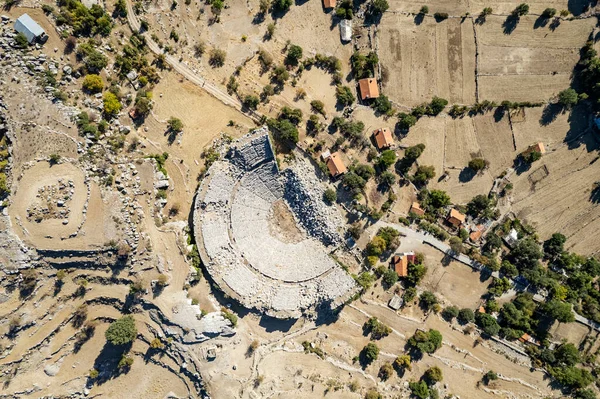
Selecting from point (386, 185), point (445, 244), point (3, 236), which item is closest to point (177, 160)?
point (3, 236)

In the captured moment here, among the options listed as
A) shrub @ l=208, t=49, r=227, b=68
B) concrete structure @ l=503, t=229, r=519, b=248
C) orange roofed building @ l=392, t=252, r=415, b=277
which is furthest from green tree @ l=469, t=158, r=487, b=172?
shrub @ l=208, t=49, r=227, b=68

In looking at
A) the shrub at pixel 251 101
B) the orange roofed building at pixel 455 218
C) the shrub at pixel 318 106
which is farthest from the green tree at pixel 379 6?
the orange roofed building at pixel 455 218

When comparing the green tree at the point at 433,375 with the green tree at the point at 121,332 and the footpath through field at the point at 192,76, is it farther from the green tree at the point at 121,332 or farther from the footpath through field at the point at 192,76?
the footpath through field at the point at 192,76

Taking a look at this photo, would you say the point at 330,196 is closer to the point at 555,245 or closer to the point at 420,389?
the point at 420,389

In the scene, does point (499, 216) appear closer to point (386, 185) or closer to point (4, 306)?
point (386, 185)

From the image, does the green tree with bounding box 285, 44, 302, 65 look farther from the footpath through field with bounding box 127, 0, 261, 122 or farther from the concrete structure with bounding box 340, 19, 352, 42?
the footpath through field with bounding box 127, 0, 261, 122
